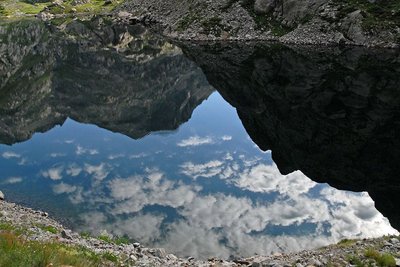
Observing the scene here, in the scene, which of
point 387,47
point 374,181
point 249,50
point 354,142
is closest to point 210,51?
point 249,50

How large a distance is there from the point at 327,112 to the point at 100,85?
2835 inches

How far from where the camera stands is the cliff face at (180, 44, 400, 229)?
41406mm

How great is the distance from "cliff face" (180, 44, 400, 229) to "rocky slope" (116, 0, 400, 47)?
15469 mm

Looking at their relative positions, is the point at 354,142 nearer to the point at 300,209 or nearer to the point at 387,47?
the point at 300,209

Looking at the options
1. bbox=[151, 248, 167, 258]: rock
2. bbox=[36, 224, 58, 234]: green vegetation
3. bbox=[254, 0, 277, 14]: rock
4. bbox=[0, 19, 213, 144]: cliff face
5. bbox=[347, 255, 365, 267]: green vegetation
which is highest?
bbox=[254, 0, 277, 14]: rock

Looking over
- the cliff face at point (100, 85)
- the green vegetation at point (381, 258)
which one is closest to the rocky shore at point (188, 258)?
the green vegetation at point (381, 258)

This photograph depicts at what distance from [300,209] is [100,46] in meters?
137

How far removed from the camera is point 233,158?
53062 millimetres

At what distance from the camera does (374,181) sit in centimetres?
3938

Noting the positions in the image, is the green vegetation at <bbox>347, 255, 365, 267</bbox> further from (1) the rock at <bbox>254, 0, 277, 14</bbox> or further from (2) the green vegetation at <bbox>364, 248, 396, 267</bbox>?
(1) the rock at <bbox>254, 0, 277, 14</bbox>

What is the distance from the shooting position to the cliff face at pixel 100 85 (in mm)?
82938

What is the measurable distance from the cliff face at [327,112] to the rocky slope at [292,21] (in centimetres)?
1547

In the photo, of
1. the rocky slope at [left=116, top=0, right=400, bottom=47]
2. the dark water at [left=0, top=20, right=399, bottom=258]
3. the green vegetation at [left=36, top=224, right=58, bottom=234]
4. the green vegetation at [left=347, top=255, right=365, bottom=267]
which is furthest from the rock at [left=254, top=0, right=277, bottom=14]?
the green vegetation at [left=347, top=255, right=365, bottom=267]

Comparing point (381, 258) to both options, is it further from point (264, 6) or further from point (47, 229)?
point (264, 6)
